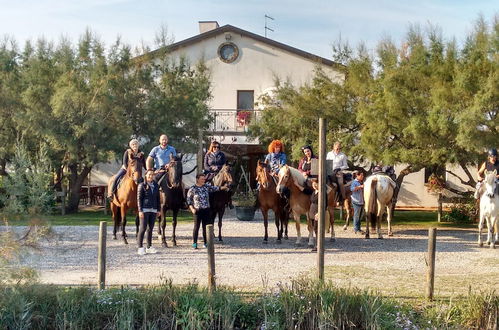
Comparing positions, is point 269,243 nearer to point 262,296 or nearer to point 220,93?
point 262,296

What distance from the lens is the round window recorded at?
105 feet

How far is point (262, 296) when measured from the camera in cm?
811

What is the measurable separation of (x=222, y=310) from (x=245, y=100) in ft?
82.8

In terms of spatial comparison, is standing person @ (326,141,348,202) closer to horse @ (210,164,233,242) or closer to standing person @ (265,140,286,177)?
standing person @ (265,140,286,177)

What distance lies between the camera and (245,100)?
3228 centimetres

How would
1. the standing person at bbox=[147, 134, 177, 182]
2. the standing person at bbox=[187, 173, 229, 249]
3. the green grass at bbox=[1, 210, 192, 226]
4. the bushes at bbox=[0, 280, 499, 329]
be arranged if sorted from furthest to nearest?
the green grass at bbox=[1, 210, 192, 226] → the standing person at bbox=[147, 134, 177, 182] → the standing person at bbox=[187, 173, 229, 249] → the bushes at bbox=[0, 280, 499, 329]

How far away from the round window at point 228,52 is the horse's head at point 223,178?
17598 millimetres

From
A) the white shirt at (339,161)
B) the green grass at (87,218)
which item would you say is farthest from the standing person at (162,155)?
the green grass at (87,218)

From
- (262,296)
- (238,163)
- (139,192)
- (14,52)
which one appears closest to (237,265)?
(139,192)

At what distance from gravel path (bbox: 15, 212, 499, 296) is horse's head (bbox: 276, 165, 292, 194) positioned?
147cm

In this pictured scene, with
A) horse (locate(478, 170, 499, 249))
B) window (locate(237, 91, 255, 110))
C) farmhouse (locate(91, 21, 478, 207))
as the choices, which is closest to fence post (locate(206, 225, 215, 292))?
horse (locate(478, 170, 499, 249))

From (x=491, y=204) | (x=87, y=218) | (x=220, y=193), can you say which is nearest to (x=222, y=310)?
(x=220, y=193)

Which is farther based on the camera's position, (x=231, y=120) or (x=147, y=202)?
(x=231, y=120)

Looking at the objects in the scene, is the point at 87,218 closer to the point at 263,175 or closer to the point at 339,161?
the point at 263,175
